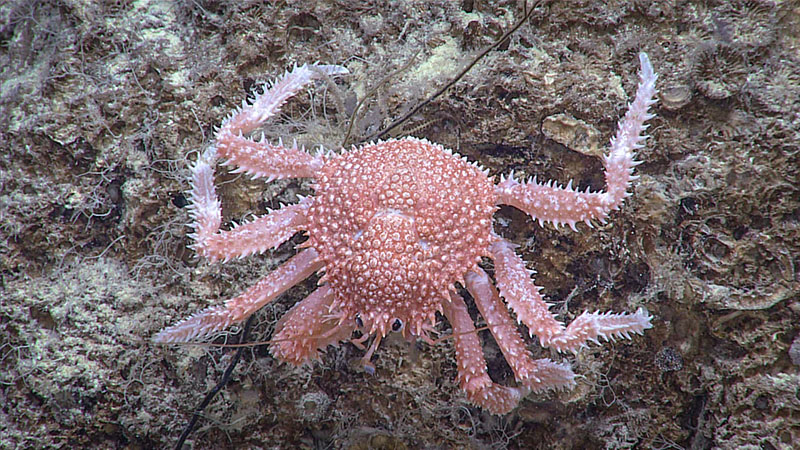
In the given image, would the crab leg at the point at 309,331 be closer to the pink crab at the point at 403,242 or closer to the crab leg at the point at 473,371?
the pink crab at the point at 403,242

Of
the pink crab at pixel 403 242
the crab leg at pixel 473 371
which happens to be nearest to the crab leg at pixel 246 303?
the pink crab at pixel 403 242

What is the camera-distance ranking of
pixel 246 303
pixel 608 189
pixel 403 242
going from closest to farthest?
pixel 403 242 → pixel 608 189 → pixel 246 303

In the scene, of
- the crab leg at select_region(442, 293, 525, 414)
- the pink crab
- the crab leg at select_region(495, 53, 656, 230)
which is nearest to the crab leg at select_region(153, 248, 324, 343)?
the pink crab

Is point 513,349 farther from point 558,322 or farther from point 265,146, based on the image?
point 265,146

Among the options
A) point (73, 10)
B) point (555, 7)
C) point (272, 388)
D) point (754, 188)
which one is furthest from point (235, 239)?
point (754, 188)

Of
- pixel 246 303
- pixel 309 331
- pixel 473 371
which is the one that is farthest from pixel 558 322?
pixel 246 303

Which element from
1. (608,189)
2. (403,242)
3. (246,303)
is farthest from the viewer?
(246,303)
